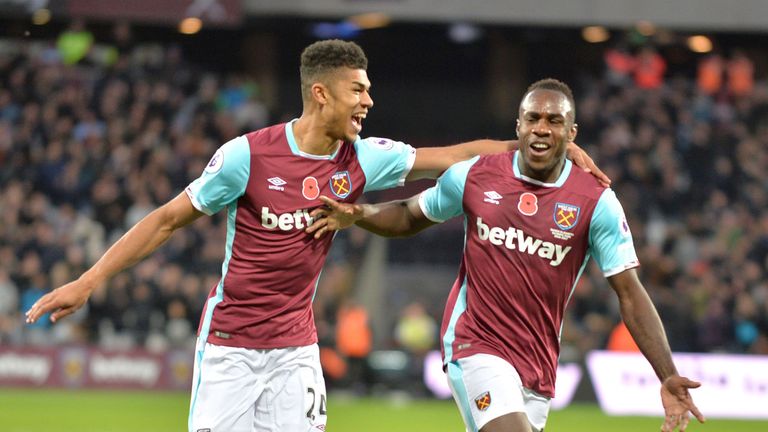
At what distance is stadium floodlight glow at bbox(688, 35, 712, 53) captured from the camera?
88.0 feet

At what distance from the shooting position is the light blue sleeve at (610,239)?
258 inches

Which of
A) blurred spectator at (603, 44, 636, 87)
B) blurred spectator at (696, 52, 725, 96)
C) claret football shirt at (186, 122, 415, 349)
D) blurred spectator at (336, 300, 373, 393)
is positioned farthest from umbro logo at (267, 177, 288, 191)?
blurred spectator at (696, 52, 725, 96)

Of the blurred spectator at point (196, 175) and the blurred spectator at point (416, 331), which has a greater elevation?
the blurred spectator at point (196, 175)

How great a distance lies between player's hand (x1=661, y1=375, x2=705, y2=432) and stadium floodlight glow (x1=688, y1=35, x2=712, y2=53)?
21.2 metres

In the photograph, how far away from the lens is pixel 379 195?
2475 cm

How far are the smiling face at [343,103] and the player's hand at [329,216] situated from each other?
0.38 m

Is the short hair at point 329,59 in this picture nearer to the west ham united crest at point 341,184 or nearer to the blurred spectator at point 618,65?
the west ham united crest at point 341,184

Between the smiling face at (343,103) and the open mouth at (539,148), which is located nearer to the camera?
the open mouth at (539,148)

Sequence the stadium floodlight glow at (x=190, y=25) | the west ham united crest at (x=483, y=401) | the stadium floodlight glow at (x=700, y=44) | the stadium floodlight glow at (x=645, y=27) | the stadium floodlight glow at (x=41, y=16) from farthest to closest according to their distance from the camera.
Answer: the stadium floodlight glow at (x=700, y=44) → the stadium floodlight glow at (x=645, y=27) → the stadium floodlight glow at (x=190, y=25) → the stadium floodlight glow at (x=41, y=16) → the west ham united crest at (x=483, y=401)

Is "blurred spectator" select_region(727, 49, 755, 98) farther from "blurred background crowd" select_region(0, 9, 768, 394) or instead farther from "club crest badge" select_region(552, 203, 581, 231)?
"club crest badge" select_region(552, 203, 581, 231)

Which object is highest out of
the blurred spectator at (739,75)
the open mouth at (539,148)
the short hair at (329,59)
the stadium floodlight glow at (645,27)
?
the stadium floodlight glow at (645,27)

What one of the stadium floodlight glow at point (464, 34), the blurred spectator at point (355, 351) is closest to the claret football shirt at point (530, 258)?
the blurred spectator at point (355, 351)

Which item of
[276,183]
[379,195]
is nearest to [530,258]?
[276,183]

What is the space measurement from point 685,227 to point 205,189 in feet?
55.5
